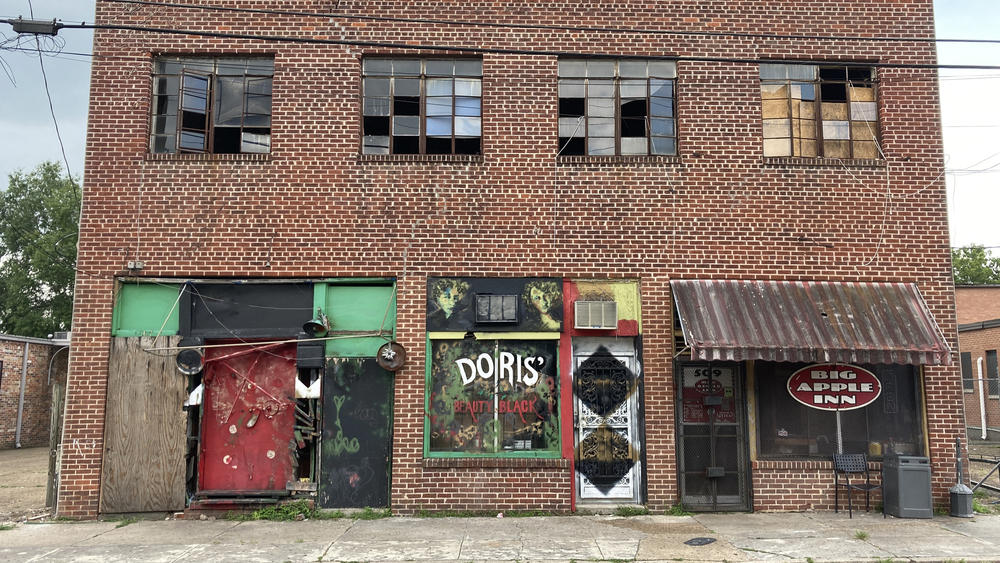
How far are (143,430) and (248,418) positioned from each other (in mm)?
1440

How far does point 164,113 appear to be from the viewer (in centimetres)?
1087

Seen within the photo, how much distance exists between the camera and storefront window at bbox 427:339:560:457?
10.3 meters

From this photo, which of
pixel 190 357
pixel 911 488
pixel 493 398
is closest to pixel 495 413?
pixel 493 398

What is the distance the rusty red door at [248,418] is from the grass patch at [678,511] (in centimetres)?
551

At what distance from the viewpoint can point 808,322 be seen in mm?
9906

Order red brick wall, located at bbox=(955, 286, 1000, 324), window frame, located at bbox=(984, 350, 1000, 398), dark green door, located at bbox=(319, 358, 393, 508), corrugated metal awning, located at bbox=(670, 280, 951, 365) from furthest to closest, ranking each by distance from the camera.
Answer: red brick wall, located at bbox=(955, 286, 1000, 324)
window frame, located at bbox=(984, 350, 1000, 398)
dark green door, located at bbox=(319, 358, 393, 508)
corrugated metal awning, located at bbox=(670, 280, 951, 365)

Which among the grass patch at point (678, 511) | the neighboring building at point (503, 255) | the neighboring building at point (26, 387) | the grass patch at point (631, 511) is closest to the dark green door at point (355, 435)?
the neighboring building at point (503, 255)

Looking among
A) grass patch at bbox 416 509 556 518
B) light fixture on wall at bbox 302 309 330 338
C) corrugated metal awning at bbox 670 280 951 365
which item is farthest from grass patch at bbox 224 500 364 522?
corrugated metal awning at bbox 670 280 951 365

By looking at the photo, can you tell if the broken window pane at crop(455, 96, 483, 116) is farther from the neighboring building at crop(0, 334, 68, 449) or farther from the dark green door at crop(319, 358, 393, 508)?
the neighboring building at crop(0, 334, 68, 449)

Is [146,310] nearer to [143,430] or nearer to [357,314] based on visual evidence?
[143,430]

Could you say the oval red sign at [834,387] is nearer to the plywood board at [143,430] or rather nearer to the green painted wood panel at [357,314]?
the green painted wood panel at [357,314]

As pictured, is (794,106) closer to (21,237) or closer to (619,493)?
(619,493)

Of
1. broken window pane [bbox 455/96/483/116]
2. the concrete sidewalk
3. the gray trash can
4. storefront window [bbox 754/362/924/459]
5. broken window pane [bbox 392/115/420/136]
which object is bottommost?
the concrete sidewalk

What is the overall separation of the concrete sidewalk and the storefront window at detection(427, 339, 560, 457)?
109cm
